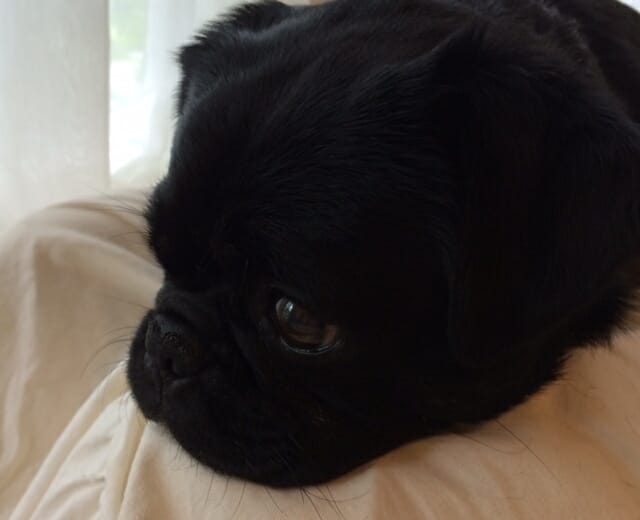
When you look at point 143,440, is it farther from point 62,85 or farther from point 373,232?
point 62,85

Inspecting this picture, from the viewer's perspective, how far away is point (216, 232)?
942 millimetres

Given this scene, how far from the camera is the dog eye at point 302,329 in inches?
35.8

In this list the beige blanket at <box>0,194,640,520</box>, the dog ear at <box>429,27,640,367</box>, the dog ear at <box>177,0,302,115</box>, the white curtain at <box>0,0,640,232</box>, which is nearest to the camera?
the dog ear at <box>429,27,640,367</box>

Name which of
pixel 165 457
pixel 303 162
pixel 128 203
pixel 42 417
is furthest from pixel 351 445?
pixel 128 203

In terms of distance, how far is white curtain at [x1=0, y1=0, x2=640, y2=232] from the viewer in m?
1.54

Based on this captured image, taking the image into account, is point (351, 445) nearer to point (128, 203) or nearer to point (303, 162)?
point (303, 162)

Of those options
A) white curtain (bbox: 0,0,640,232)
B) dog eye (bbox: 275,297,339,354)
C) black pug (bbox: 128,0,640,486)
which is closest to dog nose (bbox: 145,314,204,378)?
black pug (bbox: 128,0,640,486)

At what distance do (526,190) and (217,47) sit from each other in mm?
557

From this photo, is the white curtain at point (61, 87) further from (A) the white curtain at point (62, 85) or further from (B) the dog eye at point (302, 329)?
(B) the dog eye at point (302, 329)

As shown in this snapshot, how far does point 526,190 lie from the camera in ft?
2.80

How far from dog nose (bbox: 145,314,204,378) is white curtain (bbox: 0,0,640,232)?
2.46 ft

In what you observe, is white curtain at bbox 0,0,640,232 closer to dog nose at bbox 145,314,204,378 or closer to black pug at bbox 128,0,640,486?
black pug at bbox 128,0,640,486

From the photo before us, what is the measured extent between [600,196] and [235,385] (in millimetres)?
489

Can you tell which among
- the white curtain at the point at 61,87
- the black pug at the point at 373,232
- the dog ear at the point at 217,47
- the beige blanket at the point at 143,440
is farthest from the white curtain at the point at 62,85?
the black pug at the point at 373,232
